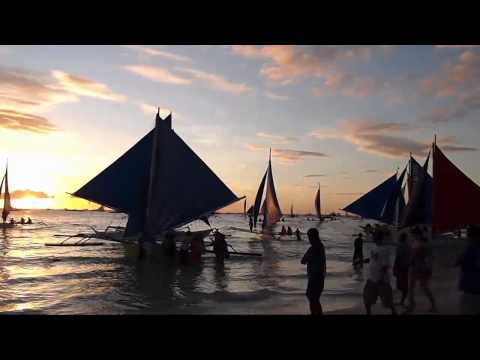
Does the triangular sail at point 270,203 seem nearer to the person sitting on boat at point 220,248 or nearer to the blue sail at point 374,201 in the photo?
the blue sail at point 374,201

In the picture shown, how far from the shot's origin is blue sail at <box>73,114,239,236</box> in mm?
22516

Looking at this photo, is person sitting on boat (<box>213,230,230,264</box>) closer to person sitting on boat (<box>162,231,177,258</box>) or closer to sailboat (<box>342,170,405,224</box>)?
person sitting on boat (<box>162,231,177,258</box>)

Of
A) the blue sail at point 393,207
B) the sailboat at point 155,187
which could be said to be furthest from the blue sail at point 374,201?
the sailboat at point 155,187

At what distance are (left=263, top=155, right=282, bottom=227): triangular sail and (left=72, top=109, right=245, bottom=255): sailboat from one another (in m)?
22.7

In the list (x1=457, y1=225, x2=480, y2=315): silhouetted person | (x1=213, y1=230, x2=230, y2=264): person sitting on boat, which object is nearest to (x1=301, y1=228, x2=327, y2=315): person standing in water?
(x1=457, y1=225, x2=480, y2=315): silhouetted person

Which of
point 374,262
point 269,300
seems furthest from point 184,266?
point 374,262

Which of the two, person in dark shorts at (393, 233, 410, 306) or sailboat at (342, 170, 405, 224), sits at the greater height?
sailboat at (342, 170, 405, 224)

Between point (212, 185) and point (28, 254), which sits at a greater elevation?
point (212, 185)

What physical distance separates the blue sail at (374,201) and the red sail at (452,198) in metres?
24.2
